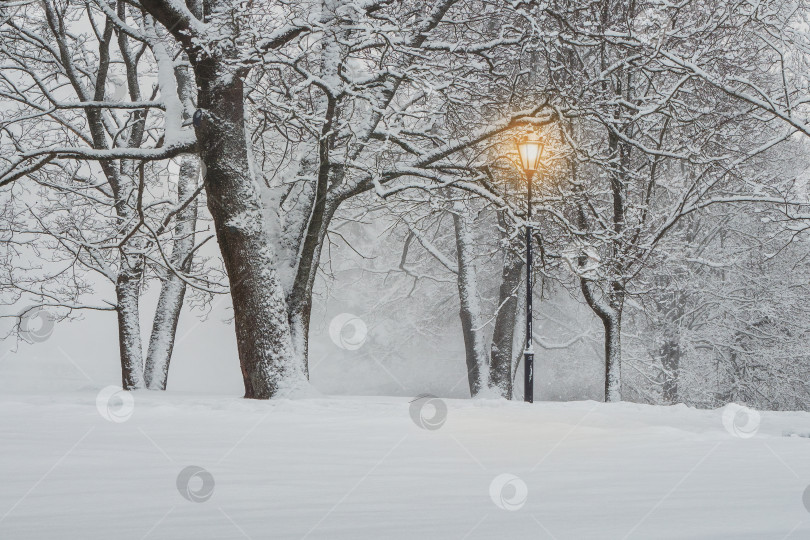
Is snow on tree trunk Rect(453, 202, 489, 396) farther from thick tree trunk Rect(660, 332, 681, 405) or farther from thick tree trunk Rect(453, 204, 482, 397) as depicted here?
thick tree trunk Rect(660, 332, 681, 405)

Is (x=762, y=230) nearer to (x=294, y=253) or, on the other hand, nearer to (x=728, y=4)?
(x=728, y=4)

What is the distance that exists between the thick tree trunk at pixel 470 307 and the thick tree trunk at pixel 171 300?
19.0 ft

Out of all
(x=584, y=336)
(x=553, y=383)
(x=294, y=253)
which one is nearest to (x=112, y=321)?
(x=553, y=383)

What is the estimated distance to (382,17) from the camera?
9.30 metres

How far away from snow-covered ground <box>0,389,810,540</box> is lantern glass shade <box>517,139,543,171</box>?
469 centimetres

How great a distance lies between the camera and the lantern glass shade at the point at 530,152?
1023 cm

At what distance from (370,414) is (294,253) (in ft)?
12.2
